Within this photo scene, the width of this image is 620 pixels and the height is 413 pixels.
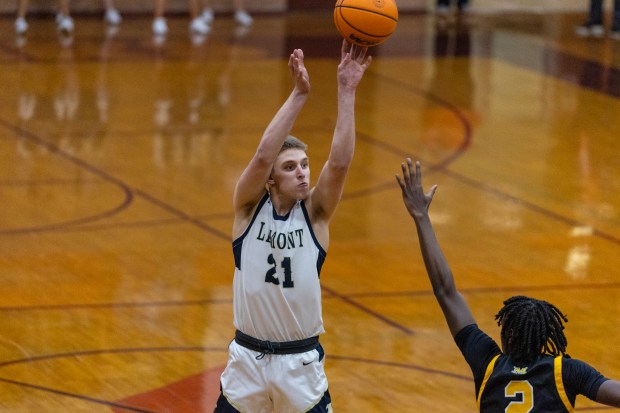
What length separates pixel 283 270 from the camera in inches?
215

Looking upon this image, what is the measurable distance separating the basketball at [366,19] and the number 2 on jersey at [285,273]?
121 centimetres

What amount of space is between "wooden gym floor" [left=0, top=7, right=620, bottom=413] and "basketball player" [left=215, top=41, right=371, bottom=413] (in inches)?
78.3

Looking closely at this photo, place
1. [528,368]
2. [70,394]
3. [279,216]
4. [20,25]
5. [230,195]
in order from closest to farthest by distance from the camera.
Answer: [528,368] → [279,216] → [70,394] → [230,195] → [20,25]

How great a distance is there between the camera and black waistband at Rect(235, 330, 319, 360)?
17.9 ft

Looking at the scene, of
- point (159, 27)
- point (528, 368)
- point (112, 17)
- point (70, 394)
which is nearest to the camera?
point (528, 368)

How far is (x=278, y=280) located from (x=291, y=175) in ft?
1.56

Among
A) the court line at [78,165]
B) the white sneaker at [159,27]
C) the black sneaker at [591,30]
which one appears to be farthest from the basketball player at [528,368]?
the black sneaker at [591,30]

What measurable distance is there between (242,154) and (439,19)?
941 centimetres

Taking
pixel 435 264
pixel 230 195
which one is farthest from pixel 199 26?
pixel 435 264

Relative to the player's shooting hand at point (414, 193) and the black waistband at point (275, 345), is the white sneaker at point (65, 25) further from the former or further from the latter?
the player's shooting hand at point (414, 193)

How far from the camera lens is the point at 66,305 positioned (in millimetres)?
9078

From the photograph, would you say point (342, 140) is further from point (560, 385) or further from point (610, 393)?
point (610, 393)

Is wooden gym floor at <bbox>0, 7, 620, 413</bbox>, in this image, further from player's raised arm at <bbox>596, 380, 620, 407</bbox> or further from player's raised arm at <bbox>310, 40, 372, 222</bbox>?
player's raised arm at <bbox>596, 380, 620, 407</bbox>

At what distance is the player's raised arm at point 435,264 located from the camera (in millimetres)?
4754
